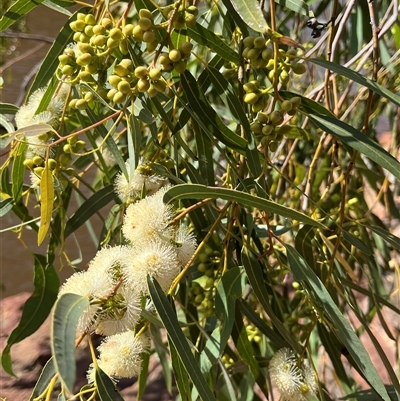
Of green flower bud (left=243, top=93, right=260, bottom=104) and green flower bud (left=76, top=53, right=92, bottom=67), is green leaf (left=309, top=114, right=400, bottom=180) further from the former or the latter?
green flower bud (left=76, top=53, right=92, bottom=67)

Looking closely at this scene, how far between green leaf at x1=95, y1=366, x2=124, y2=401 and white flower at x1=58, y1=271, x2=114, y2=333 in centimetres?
7

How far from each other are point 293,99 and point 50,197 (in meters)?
0.29

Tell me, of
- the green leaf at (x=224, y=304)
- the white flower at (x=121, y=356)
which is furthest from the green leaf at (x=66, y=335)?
the green leaf at (x=224, y=304)

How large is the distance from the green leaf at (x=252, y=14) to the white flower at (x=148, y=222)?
0.20m

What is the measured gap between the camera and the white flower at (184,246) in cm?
57

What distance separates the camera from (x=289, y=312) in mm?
1090

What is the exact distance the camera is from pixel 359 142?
0.59 m

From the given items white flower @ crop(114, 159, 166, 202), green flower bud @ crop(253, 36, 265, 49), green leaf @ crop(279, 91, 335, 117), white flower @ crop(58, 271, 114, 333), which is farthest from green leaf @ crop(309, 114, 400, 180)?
white flower @ crop(58, 271, 114, 333)

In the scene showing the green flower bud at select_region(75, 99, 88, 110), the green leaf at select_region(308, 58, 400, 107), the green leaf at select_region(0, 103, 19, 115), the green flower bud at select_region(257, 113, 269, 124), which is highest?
the green leaf at select_region(308, 58, 400, 107)

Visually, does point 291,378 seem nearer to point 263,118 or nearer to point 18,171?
point 263,118

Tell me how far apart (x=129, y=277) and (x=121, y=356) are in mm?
108

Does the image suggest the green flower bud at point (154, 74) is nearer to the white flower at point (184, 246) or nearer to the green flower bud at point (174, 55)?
the green flower bud at point (174, 55)

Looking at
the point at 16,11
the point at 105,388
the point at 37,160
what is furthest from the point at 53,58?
the point at 105,388

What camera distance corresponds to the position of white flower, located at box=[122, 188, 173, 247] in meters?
0.54
